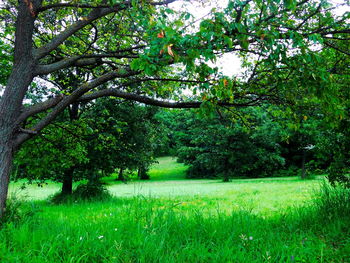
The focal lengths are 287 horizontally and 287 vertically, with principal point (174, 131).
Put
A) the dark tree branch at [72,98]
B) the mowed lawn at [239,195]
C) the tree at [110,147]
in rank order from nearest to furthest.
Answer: the dark tree branch at [72,98]
the mowed lawn at [239,195]
the tree at [110,147]

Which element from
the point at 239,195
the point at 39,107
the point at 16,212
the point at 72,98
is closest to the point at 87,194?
the point at 239,195

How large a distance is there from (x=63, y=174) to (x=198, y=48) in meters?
11.0

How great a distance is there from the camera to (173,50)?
299 cm

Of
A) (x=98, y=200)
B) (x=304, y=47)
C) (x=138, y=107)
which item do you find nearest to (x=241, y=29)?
(x=304, y=47)

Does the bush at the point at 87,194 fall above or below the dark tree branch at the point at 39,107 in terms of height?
below

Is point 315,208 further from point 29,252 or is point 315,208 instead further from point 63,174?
point 63,174

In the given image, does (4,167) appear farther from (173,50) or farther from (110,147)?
(110,147)

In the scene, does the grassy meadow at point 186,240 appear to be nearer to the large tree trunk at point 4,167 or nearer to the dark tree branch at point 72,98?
the large tree trunk at point 4,167

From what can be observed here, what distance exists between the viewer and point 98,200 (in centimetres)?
1108

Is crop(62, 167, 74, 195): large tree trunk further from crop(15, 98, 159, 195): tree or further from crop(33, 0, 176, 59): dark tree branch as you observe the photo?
crop(33, 0, 176, 59): dark tree branch

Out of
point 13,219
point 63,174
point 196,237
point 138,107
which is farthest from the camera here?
point 138,107

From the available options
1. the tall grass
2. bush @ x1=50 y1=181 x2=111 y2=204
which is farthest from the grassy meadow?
bush @ x1=50 y1=181 x2=111 y2=204

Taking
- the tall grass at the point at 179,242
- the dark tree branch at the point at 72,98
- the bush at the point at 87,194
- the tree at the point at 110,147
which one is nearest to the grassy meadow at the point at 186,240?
the tall grass at the point at 179,242

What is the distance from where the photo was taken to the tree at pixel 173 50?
3.18 m
